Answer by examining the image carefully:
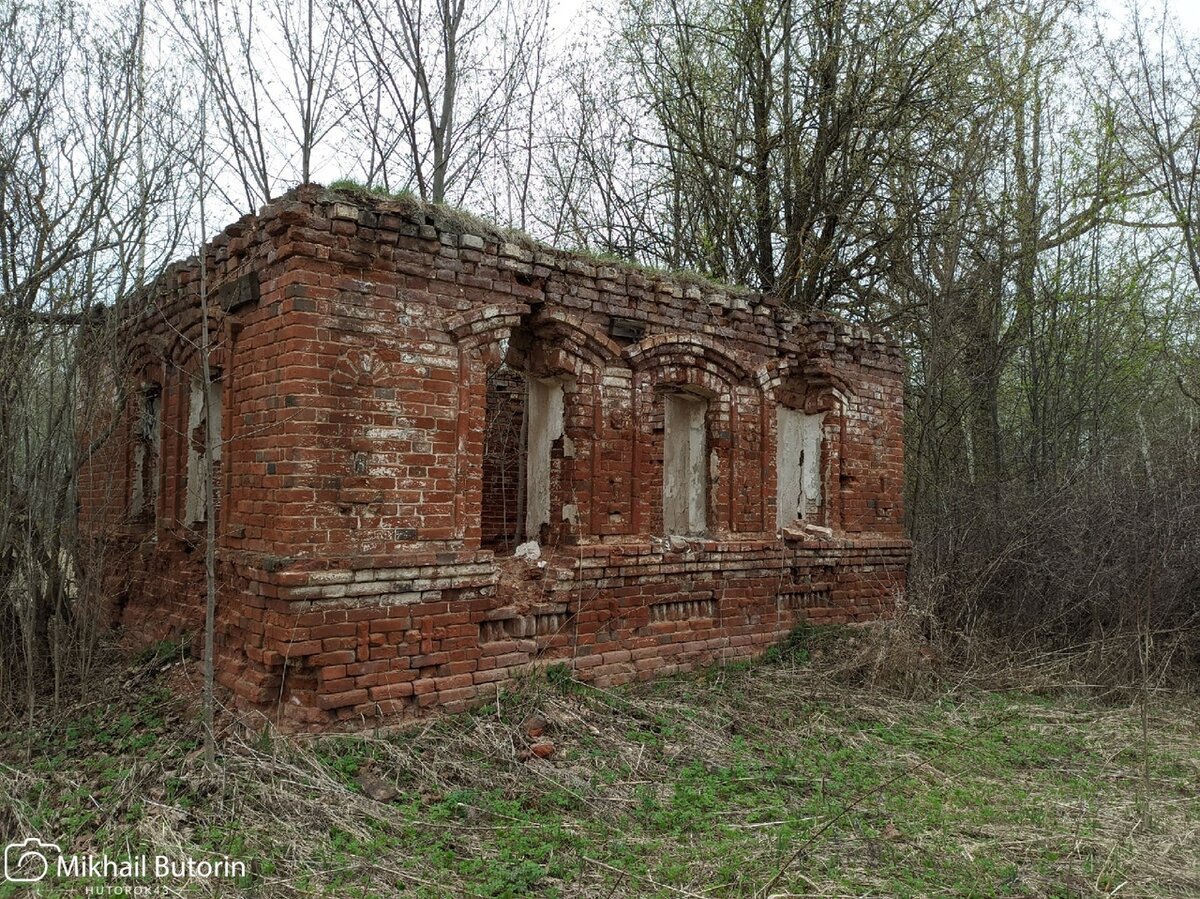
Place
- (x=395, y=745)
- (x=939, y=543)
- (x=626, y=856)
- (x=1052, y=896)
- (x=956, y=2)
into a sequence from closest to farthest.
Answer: (x=1052, y=896), (x=626, y=856), (x=395, y=745), (x=939, y=543), (x=956, y=2)

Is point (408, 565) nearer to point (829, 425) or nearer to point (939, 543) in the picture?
point (829, 425)

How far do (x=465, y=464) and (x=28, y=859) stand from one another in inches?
132

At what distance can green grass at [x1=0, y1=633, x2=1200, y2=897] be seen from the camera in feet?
12.9

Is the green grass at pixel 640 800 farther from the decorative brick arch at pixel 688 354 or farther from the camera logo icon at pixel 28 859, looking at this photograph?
the decorative brick arch at pixel 688 354

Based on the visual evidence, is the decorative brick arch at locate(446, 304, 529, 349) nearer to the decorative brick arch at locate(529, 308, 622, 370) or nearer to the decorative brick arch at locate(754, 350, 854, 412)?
the decorative brick arch at locate(529, 308, 622, 370)

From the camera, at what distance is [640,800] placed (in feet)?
16.1

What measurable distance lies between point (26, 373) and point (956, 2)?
12317 millimetres

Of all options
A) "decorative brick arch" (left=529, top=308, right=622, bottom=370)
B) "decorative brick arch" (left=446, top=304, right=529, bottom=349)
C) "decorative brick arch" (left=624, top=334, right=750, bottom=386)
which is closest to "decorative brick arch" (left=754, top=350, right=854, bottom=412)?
"decorative brick arch" (left=624, top=334, right=750, bottom=386)

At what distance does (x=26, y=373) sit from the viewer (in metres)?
6.22

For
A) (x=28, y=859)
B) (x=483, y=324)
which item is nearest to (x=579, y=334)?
(x=483, y=324)

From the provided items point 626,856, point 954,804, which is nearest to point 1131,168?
point 954,804

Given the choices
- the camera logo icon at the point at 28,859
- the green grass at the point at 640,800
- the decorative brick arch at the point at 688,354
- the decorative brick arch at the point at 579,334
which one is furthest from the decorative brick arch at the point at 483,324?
the camera logo icon at the point at 28,859

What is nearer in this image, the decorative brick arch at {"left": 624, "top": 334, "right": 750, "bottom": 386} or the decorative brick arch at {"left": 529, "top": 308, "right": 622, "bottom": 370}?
the decorative brick arch at {"left": 529, "top": 308, "right": 622, "bottom": 370}

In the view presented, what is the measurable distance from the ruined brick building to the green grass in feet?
2.05
